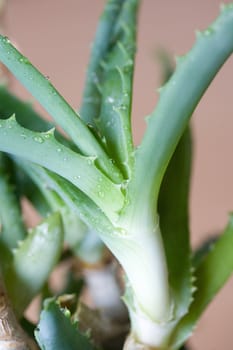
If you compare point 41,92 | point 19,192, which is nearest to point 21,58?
point 41,92

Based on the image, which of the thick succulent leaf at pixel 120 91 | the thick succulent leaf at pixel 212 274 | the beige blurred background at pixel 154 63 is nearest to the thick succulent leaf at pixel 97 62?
the thick succulent leaf at pixel 120 91

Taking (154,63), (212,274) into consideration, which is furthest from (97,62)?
(154,63)

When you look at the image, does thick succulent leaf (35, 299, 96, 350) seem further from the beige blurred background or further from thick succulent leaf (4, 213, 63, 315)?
the beige blurred background

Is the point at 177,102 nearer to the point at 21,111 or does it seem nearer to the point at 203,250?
the point at 21,111

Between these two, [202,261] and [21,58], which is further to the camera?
[202,261]

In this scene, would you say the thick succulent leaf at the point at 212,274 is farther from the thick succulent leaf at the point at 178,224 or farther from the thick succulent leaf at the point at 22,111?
the thick succulent leaf at the point at 22,111

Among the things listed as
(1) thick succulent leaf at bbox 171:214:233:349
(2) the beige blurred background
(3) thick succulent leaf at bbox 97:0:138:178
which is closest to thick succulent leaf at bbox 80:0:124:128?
(3) thick succulent leaf at bbox 97:0:138:178

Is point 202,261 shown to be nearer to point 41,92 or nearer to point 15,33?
point 41,92
